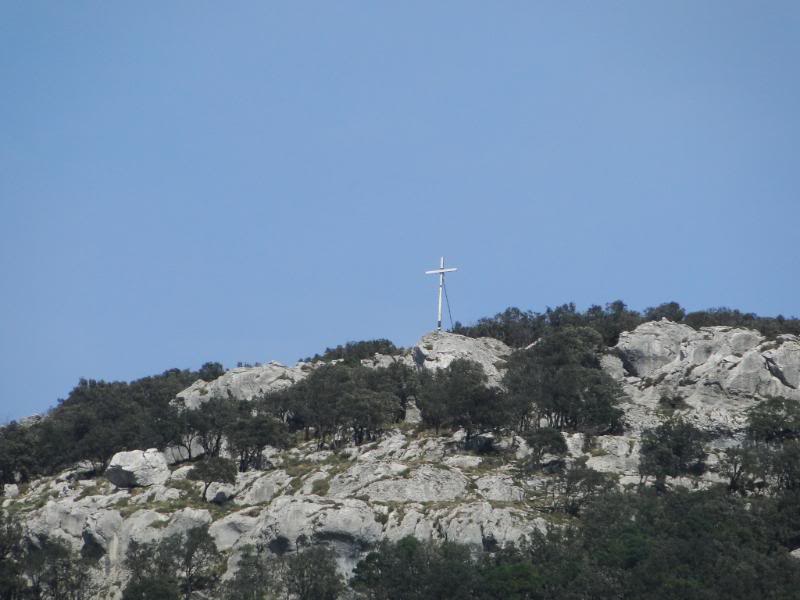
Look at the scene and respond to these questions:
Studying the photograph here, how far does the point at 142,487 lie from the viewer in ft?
438

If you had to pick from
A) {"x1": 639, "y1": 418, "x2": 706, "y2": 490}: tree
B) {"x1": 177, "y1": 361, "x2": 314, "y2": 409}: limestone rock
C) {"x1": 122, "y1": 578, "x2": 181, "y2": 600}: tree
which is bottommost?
{"x1": 122, "y1": 578, "x2": 181, "y2": 600}: tree

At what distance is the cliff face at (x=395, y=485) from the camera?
111562 millimetres

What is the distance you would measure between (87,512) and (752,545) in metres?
69.6

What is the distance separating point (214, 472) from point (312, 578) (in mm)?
29911

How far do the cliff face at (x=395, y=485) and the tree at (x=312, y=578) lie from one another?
5.44 meters

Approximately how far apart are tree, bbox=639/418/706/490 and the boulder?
5567 cm

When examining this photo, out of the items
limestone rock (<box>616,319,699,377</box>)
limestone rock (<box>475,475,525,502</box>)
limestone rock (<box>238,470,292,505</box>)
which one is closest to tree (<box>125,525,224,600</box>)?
limestone rock (<box>238,470,292,505</box>)

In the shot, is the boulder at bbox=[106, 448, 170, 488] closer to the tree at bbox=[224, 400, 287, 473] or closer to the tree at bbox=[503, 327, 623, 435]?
the tree at bbox=[224, 400, 287, 473]

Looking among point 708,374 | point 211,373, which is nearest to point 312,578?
point 708,374

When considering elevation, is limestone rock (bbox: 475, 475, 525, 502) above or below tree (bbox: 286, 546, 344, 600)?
above

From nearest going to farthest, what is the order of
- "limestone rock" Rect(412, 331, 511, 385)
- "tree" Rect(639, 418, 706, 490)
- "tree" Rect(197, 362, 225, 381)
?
"tree" Rect(639, 418, 706, 490) → "limestone rock" Rect(412, 331, 511, 385) → "tree" Rect(197, 362, 225, 381)

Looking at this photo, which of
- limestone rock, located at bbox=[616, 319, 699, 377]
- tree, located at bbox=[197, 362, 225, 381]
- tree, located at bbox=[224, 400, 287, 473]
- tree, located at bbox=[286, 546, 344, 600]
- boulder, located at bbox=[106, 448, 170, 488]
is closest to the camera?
tree, located at bbox=[286, 546, 344, 600]

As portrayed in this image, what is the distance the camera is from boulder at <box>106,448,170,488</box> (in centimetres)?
13512

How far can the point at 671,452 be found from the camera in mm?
123125
